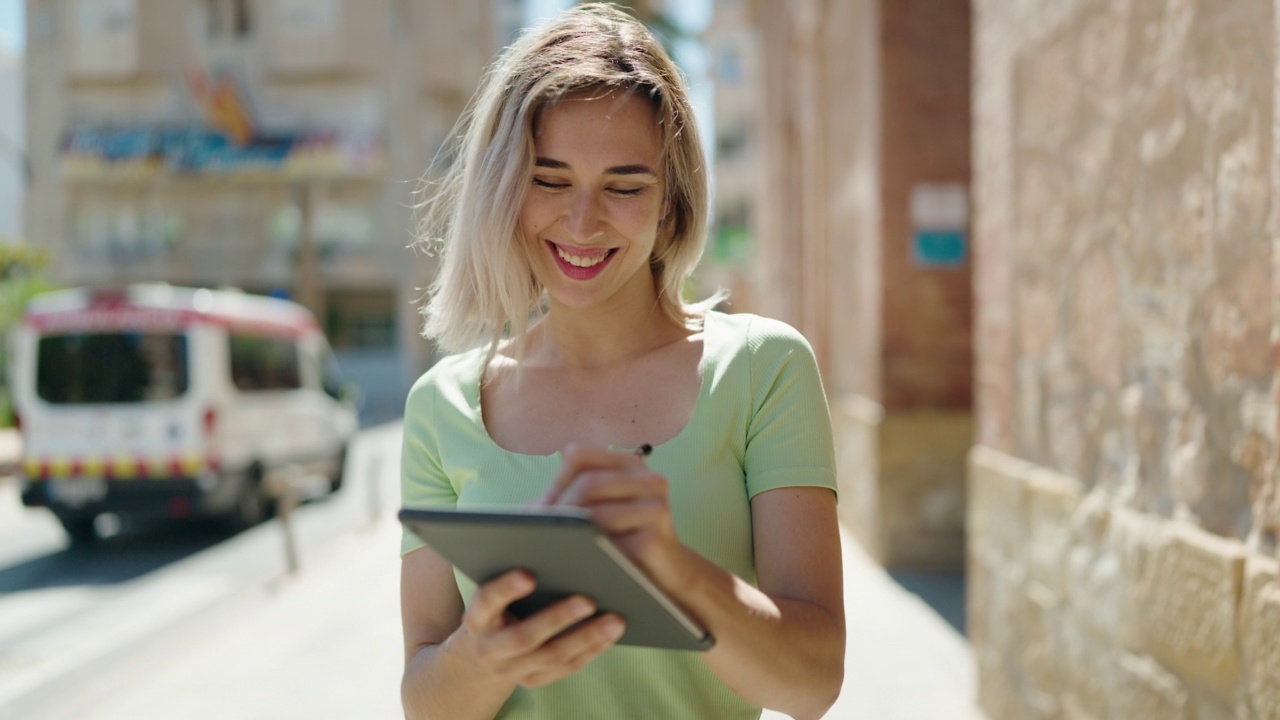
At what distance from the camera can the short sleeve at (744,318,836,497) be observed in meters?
1.62

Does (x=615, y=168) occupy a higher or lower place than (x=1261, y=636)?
higher

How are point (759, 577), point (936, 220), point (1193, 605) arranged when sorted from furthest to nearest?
point (936, 220) < point (1193, 605) < point (759, 577)

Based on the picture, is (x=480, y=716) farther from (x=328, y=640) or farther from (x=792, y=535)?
(x=328, y=640)

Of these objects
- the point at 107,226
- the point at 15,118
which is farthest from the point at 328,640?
the point at 15,118

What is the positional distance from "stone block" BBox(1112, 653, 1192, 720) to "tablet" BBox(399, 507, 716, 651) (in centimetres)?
212

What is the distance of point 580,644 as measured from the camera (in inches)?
51.5

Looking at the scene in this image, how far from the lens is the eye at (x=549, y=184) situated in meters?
1.76

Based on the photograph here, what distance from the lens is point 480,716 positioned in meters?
1.66

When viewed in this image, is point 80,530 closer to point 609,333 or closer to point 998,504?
point 998,504

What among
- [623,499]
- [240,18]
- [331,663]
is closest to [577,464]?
[623,499]

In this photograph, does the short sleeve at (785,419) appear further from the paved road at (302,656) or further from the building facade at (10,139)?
the building facade at (10,139)

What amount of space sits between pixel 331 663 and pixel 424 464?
470 cm

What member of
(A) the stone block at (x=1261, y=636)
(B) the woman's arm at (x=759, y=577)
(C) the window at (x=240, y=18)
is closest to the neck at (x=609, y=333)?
(B) the woman's arm at (x=759, y=577)

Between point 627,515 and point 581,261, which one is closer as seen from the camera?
point 627,515
